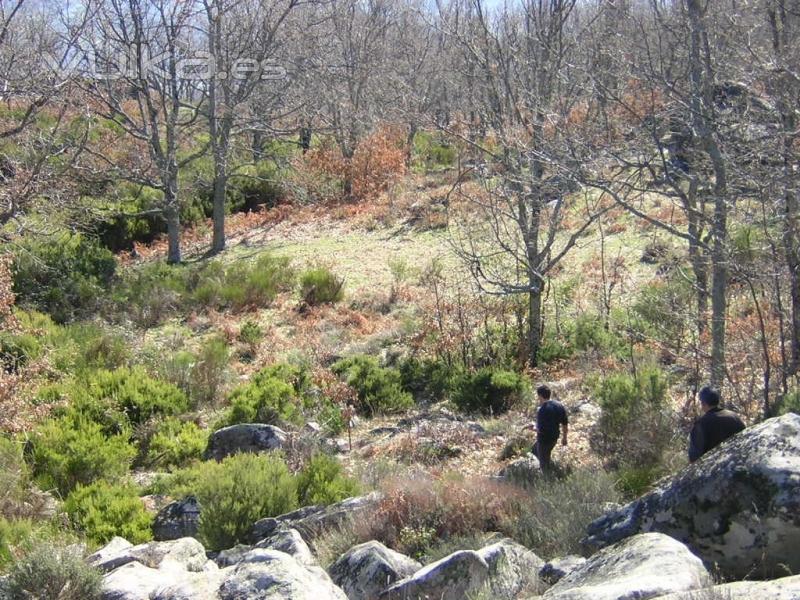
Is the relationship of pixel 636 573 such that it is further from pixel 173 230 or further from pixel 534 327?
pixel 173 230

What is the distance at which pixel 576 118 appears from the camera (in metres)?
16.1

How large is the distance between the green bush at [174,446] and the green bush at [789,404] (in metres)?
6.57

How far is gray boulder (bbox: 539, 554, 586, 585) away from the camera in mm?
5386

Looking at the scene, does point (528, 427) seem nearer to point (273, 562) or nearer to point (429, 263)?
point (273, 562)

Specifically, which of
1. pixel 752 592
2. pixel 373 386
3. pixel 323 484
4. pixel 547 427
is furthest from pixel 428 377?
pixel 752 592

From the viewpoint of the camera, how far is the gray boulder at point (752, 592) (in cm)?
357

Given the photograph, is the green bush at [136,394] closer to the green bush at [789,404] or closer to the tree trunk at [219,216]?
the green bush at [789,404]

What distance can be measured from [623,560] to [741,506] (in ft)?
3.35

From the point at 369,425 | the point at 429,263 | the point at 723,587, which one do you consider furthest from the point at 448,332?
the point at 723,587

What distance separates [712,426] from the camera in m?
6.65

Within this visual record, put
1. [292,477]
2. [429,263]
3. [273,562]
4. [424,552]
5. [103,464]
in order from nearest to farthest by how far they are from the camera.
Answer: [273,562]
[424,552]
[292,477]
[103,464]
[429,263]

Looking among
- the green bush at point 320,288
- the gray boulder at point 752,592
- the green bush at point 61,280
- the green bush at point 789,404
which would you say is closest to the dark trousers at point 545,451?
the green bush at point 789,404

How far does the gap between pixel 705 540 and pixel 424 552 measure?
2409 millimetres

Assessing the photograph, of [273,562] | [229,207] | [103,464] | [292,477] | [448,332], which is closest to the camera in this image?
[273,562]
